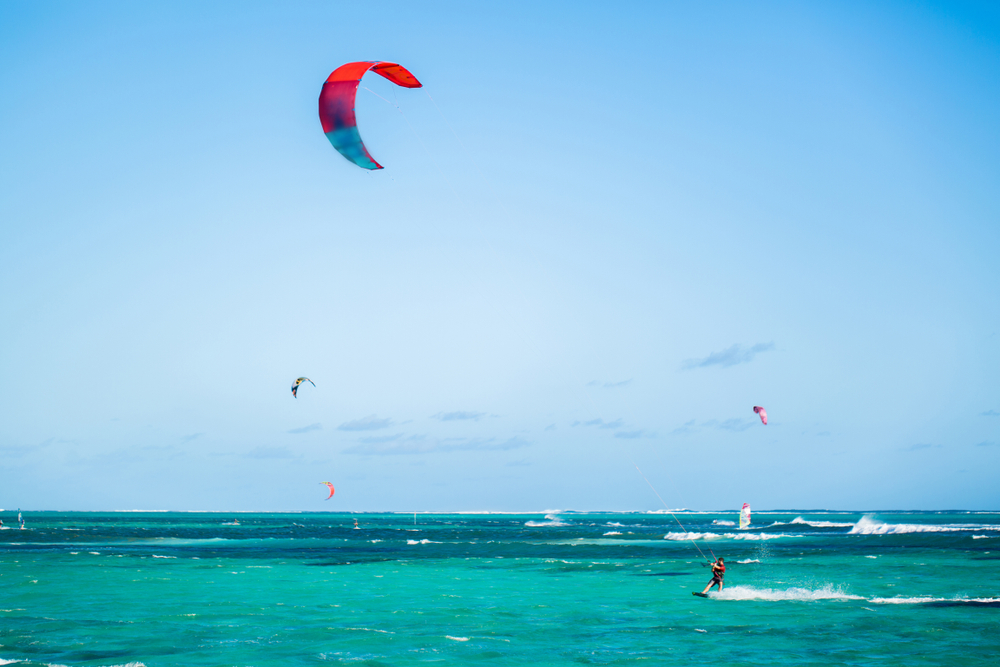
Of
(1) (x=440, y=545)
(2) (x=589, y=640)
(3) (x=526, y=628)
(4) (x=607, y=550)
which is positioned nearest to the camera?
(2) (x=589, y=640)

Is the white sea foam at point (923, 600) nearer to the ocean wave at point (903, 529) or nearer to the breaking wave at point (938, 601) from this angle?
the breaking wave at point (938, 601)

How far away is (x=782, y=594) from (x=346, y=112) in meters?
22.1

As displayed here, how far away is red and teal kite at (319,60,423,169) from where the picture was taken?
55.5 ft

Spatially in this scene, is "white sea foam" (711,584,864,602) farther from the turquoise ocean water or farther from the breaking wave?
the breaking wave

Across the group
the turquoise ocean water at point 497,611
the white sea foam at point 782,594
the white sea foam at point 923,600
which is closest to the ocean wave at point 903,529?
the turquoise ocean water at point 497,611

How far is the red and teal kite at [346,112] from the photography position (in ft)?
55.5

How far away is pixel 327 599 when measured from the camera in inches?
1033

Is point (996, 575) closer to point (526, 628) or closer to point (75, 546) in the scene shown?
point (526, 628)

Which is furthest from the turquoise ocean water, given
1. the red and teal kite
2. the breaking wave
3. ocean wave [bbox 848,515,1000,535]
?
ocean wave [bbox 848,515,1000,535]

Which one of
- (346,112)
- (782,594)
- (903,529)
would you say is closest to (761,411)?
(782,594)

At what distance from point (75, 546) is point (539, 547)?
32.6 meters

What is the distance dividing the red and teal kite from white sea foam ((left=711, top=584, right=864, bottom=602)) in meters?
19.3

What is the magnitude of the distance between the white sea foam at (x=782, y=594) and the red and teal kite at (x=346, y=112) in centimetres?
1931

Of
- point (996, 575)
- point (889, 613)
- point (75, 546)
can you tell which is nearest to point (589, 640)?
point (889, 613)
